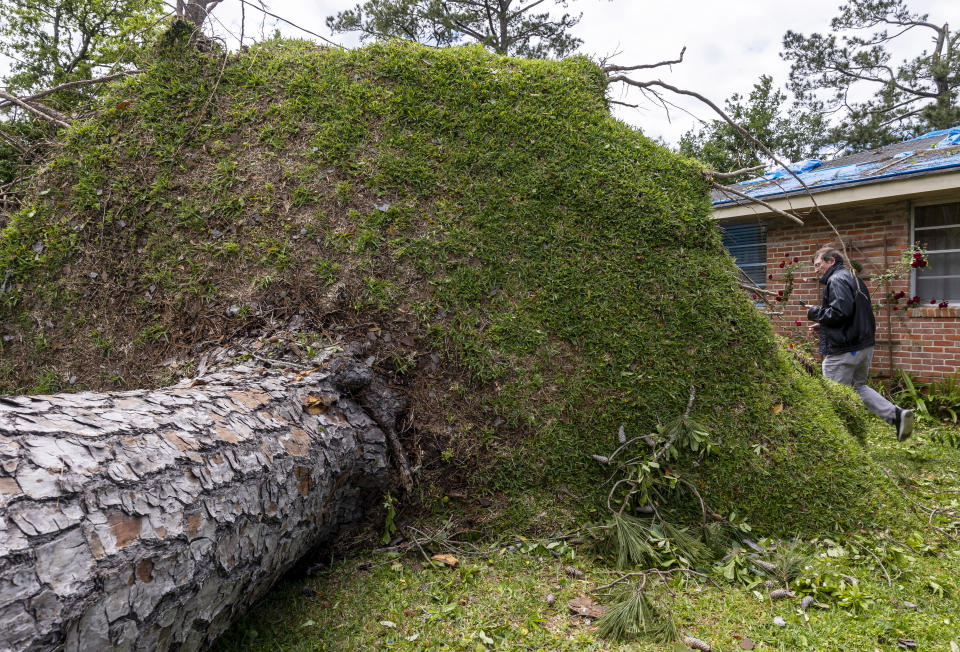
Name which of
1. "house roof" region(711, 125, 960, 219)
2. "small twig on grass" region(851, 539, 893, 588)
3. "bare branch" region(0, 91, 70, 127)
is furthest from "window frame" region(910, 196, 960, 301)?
"bare branch" region(0, 91, 70, 127)

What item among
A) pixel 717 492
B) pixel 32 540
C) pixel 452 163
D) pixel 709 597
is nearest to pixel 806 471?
pixel 717 492

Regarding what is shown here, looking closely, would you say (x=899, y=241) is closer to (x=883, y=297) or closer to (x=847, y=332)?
(x=883, y=297)

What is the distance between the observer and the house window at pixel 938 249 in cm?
660

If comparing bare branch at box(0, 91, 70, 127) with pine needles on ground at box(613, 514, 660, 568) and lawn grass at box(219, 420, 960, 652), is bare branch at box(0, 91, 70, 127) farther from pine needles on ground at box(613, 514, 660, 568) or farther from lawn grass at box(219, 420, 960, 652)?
pine needles on ground at box(613, 514, 660, 568)

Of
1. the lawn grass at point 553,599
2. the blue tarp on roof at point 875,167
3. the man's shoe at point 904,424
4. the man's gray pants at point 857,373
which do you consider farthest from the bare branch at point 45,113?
the man's shoe at point 904,424

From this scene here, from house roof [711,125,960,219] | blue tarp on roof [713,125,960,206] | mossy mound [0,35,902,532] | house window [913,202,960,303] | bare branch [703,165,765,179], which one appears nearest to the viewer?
mossy mound [0,35,902,532]

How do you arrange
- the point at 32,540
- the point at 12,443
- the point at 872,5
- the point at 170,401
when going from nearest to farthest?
1. the point at 32,540
2. the point at 12,443
3. the point at 170,401
4. the point at 872,5

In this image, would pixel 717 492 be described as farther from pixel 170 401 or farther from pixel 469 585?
pixel 170 401

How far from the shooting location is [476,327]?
321 cm

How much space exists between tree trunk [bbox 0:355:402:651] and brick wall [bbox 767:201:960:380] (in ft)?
23.7

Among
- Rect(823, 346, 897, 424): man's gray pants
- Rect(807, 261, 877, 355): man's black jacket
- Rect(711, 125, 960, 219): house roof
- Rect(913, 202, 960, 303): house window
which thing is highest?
Rect(711, 125, 960, 219): house roof

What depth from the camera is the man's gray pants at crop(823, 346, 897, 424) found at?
509 centimetres

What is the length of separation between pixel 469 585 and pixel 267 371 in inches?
56.8

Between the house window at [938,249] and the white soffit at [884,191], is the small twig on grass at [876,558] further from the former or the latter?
the house window at [938,249]
